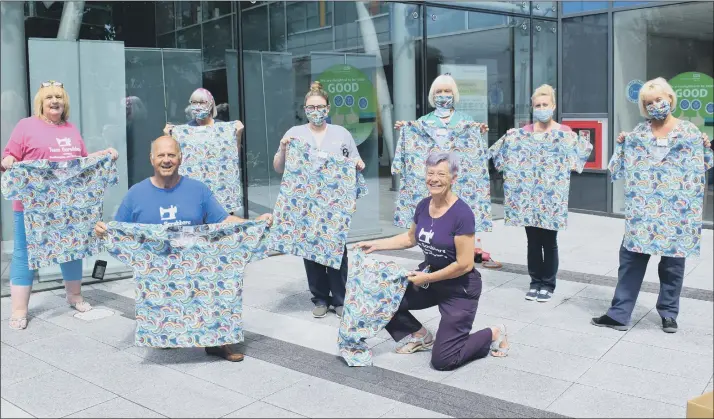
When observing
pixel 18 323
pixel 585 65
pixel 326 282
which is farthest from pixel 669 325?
pixel 585 65

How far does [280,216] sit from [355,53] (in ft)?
13.0

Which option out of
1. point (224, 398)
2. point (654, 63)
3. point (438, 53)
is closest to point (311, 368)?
point (224, 398)

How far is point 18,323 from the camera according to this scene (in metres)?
5.60

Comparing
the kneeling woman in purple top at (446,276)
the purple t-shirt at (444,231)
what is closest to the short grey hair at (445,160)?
the kneeling woman in purple top at (446,276)

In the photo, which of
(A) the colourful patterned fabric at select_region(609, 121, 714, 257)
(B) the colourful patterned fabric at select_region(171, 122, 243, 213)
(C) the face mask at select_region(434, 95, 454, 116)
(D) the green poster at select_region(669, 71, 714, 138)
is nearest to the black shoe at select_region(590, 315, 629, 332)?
(A) the colourful patterned fabric at select_region(609, 121, 714, 257)

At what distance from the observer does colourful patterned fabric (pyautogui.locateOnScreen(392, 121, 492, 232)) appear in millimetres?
6664

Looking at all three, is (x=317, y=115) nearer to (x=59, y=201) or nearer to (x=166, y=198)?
(x=166, y=198)

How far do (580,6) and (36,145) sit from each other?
815cm

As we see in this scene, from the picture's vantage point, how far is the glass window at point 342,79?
8.53 m

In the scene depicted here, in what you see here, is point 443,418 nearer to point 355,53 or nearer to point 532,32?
point 355,53

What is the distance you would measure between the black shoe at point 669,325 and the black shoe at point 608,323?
0.82 feet

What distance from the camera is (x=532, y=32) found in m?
11.2

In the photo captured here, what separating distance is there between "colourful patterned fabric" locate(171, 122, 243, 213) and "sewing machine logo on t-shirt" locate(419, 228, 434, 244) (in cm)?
255

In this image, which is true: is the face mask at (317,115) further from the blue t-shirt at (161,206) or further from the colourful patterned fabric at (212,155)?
the blue t-shirt at (161,206)
